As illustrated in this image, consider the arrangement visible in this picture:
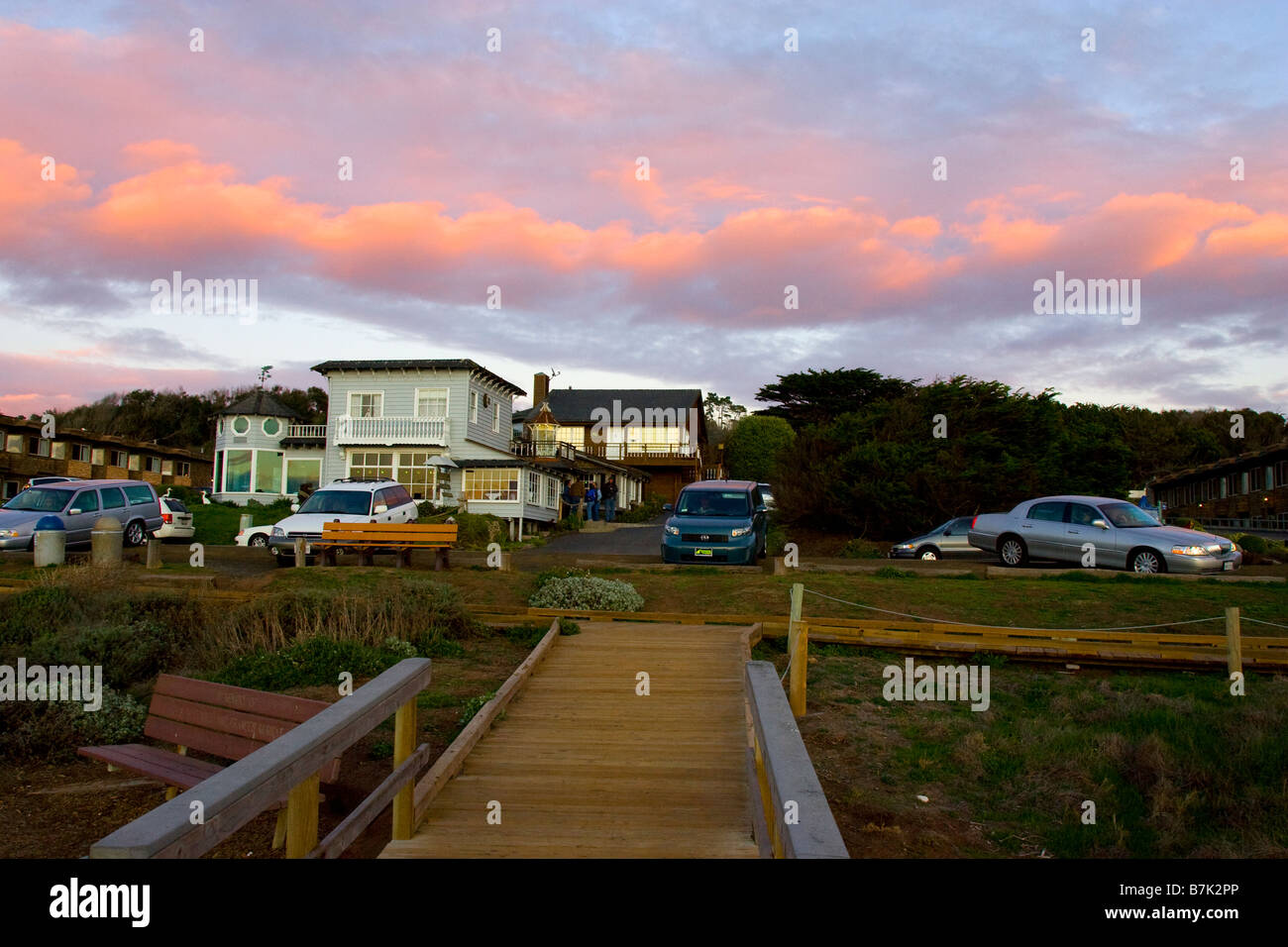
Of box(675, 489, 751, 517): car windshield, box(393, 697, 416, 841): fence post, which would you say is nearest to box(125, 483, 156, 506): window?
box(675, 489, 751, 517): car windshield

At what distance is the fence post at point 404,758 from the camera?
5.18 m

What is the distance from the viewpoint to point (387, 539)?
1841 centimetres

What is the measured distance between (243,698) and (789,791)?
4.29 metres

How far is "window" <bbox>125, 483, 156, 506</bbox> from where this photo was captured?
21.6 metres

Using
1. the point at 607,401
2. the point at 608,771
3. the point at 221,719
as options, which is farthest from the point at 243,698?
the point at 607,401

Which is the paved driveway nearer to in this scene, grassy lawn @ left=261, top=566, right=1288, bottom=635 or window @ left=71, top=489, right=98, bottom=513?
grassy lawn @ left=261, top=566, right=1288, bottom=635

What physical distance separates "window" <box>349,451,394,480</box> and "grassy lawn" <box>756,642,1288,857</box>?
30.3 meters

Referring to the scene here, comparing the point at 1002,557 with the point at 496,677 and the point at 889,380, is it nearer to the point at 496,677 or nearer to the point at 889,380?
the point at 496,677

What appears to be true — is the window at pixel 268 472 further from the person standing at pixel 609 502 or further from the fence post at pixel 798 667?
the fence post at pixel 798 667

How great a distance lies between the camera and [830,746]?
8273 millimetres

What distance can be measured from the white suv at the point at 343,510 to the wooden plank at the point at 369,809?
14.2 m
